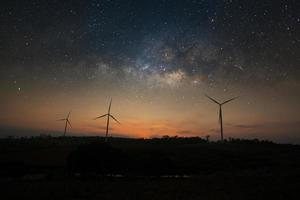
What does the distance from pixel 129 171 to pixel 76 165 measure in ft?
39.7

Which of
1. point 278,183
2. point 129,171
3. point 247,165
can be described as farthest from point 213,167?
point 278,183

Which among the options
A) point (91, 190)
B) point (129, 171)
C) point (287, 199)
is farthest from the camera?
point (129, 171)

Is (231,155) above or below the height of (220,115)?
below

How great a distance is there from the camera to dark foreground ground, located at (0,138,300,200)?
120 ft

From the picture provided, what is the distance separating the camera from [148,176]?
6431 centimetres

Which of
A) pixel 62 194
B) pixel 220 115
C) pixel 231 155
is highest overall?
pixel 220 115

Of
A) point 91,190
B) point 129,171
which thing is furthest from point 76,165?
point 91,190

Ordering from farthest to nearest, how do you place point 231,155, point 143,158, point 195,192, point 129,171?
point 231,155 < point 143,158 < point 129,171 < point 195,192

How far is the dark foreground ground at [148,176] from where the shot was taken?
120 ft

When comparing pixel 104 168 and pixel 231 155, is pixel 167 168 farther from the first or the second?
pixel 231 155

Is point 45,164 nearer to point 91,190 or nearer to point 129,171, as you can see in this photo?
point 129,171

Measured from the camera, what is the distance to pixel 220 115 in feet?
394

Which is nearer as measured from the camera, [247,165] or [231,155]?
[247,165]

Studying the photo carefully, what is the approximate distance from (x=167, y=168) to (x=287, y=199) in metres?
44.4
